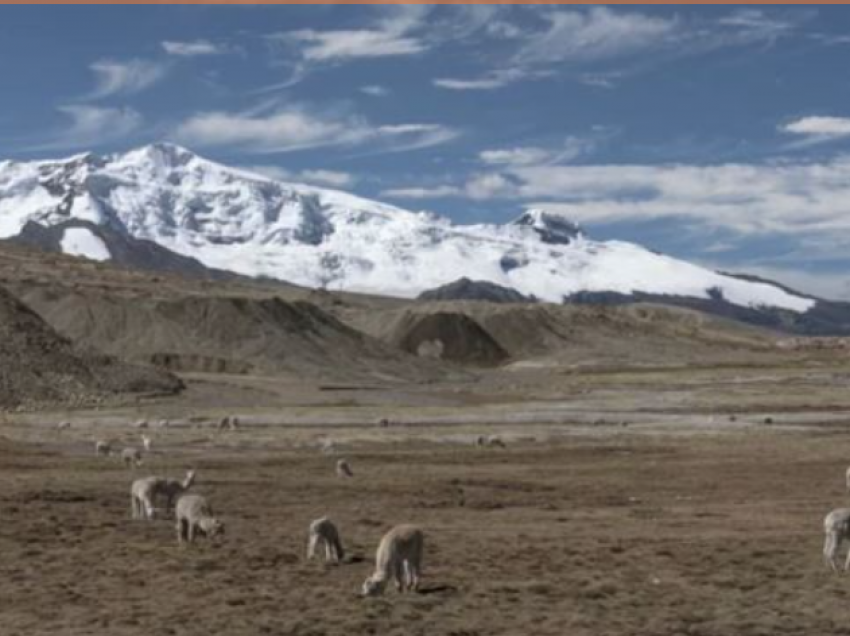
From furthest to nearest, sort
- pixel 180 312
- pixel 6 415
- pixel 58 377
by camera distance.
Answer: pixel 180 312 → pixel 58 377 → pixel 6 415

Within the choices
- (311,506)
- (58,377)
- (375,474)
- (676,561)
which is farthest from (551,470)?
(58,377)

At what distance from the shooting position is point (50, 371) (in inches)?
4311

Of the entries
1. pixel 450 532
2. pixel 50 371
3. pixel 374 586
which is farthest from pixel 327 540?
pixel 50 371

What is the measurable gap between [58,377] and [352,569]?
85296mm

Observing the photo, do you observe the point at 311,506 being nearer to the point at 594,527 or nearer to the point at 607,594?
the point at 594,527

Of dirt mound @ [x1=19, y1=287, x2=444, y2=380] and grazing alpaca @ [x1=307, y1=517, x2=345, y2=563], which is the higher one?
dirt mound @ [x1=19, y1=287, x2=444, y2=380]

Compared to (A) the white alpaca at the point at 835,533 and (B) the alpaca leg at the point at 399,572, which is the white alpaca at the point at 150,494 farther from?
(A) the white alpaca at the point at 835,533

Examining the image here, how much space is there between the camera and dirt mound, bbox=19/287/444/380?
547 ft

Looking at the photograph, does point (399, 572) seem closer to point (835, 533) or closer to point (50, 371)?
point (835, 533)

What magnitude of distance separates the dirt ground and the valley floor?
78mm

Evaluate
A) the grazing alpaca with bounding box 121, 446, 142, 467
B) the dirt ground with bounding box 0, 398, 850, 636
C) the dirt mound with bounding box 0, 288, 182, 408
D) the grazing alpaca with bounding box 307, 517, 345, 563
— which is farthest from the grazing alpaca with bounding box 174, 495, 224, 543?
the dirt mound with bounding box 0, 288, 182, 408

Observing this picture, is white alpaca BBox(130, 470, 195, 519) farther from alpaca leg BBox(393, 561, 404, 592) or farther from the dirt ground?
alpaca leg BBox(393, 561, 404, 592)

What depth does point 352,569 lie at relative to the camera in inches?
1081

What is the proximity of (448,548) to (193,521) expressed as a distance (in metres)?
5.27
